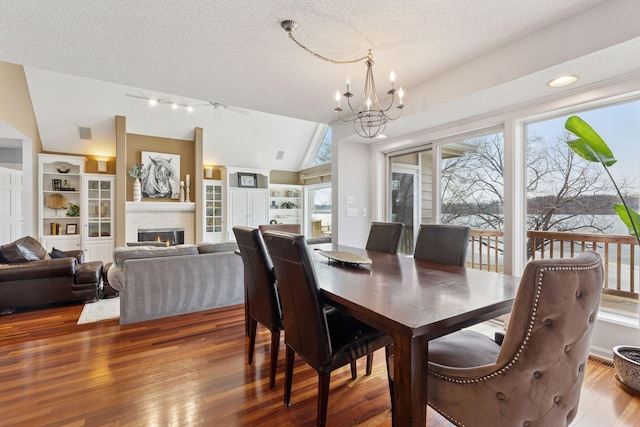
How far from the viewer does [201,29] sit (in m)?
2.03

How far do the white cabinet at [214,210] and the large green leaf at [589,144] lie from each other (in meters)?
6.81

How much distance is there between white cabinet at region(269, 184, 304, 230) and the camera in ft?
27.2

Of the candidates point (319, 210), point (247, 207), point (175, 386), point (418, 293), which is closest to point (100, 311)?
point (175, 386)

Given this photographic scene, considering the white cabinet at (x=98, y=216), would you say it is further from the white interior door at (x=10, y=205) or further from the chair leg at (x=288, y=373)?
the chair leg at (x=288, y=373)

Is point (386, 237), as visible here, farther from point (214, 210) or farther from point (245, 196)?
point (214, 210)

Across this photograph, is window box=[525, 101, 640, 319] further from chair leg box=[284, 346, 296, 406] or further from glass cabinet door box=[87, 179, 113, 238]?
glass cabinet door box=[87, 179, 113, 238]

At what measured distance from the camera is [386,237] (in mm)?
2822

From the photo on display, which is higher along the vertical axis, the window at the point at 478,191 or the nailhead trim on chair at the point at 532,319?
the window at the point at 478,191

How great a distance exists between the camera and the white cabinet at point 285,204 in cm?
828

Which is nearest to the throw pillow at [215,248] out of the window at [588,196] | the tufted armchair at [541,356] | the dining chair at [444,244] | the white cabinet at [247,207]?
the dining chair at [444,244]

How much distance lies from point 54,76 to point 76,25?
14.7 ft

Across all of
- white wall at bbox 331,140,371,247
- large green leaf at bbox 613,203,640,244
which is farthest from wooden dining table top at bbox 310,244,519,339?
white wall at bbox 331,140,371,247

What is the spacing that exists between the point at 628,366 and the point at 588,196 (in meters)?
1.35

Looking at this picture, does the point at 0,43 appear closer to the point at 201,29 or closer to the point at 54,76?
the point at 201,29
